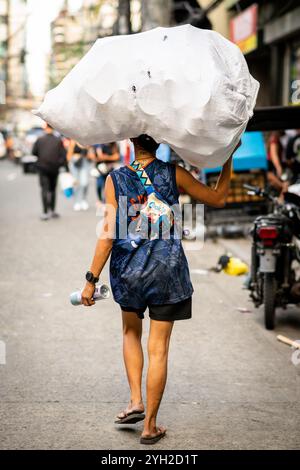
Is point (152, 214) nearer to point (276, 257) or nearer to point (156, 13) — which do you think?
point (276, 257)

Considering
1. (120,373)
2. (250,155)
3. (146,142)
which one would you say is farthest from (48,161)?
(146,142)

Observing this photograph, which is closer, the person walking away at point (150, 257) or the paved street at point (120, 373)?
the person walking away at point (150, 257)

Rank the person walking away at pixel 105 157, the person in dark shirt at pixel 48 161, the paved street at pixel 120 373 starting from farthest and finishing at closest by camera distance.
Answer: the person walking away at pixel 105 157 → the person in dark shirt at pixel 48 161 → the paved street at pixel 120 373

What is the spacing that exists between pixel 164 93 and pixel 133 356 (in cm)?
153

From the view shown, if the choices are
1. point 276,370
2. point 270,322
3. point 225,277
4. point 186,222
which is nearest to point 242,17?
point 186,222

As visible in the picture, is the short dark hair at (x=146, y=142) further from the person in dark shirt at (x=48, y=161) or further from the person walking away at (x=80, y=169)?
the person walking away at (x=80, y=169)

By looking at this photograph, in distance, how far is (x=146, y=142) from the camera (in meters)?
5.01

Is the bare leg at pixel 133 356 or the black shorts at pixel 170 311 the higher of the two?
the black shorts at pixel 170 311

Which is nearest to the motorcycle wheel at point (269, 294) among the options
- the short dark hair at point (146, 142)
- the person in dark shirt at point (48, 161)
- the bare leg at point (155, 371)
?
the bare leg at point (155, 371)

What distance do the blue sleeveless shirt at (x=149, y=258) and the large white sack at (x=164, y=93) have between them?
0.74 ft

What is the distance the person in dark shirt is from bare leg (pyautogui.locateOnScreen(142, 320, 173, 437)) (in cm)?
1249

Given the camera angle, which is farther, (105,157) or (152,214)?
(105,157)

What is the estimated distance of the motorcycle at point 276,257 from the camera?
7727 millimetres

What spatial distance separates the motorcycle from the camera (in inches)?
304
